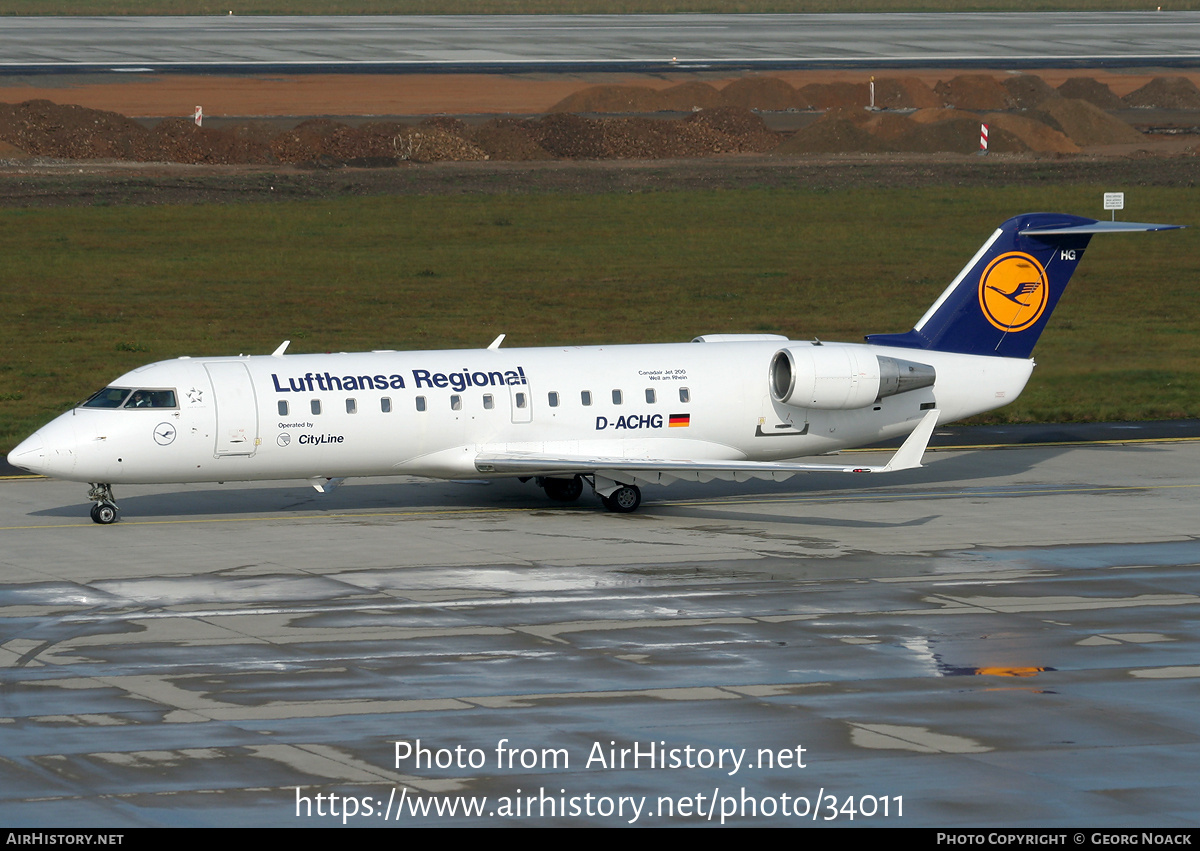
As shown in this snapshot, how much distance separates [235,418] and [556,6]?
11105 centimetres

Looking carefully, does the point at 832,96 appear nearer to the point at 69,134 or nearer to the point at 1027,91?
the point at 1027,91

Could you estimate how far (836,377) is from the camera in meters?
31.4

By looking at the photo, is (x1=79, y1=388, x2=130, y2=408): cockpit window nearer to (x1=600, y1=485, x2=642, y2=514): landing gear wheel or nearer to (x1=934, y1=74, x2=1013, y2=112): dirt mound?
(x1=600, y1=485, x2=642, y2=514): landing gear wheel

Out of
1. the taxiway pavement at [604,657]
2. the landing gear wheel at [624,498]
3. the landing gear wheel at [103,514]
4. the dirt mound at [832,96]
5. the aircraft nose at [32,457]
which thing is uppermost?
the dirt mound at [832,96]

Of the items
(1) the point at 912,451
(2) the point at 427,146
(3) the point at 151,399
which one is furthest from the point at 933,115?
(3) the point at 151,399

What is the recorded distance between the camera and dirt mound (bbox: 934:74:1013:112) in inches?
3750

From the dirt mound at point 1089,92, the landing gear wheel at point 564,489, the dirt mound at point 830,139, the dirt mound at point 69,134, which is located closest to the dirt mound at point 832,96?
the dirt mound at point 830,139

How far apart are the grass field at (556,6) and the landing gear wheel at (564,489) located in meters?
101

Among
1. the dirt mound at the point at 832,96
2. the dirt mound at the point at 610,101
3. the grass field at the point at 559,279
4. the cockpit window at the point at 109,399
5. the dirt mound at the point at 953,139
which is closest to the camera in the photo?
the cockpit window at the point at 109,399

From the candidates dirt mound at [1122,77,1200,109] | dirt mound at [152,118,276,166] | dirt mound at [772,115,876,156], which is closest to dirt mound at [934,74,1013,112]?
dirt mound at [772,115,876,156]

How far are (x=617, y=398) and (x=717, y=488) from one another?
13.8 feet

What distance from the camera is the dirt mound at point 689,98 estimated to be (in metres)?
94.6

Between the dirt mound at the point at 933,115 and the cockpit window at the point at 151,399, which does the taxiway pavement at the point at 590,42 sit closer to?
the dirt mound at the point at 933,115
